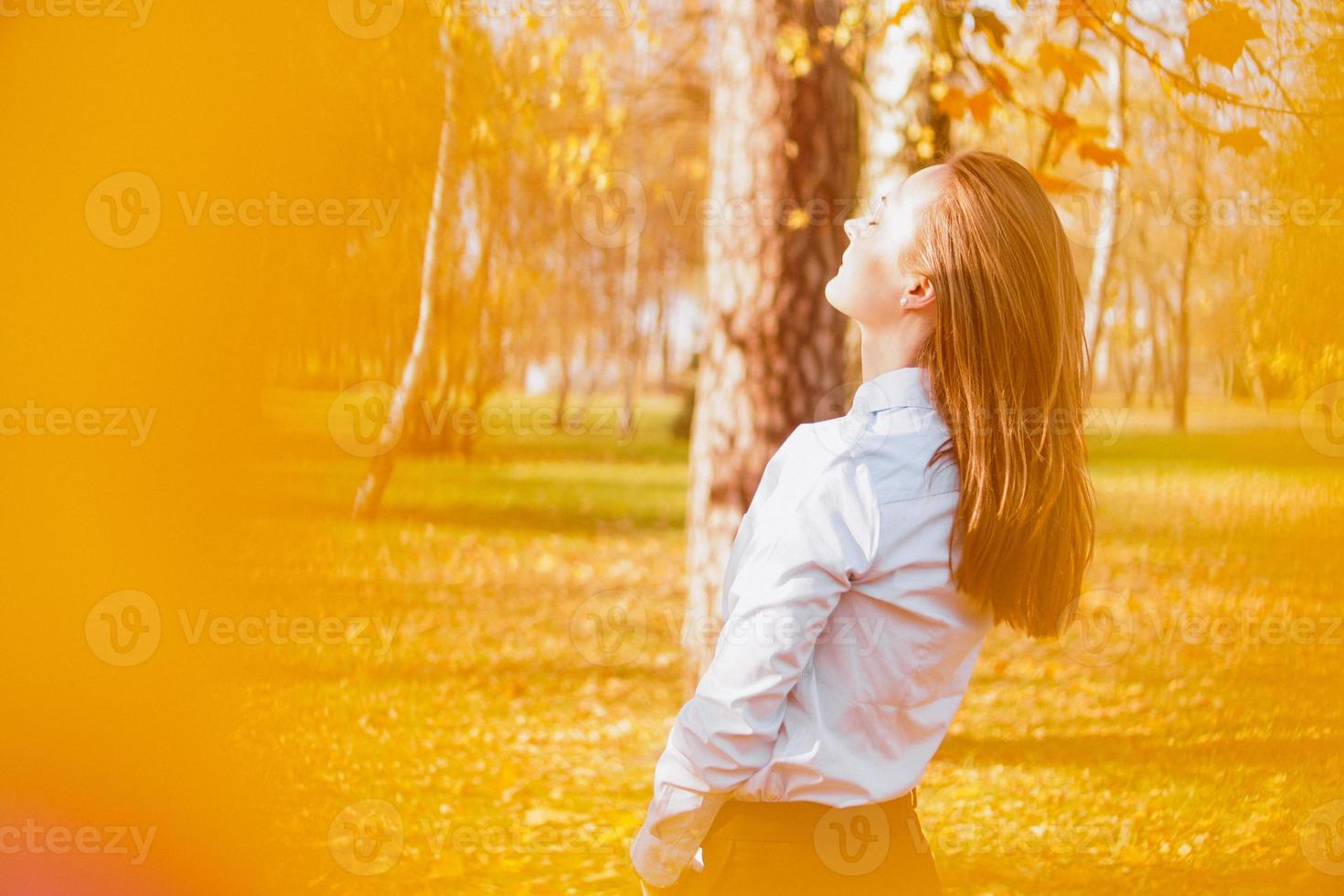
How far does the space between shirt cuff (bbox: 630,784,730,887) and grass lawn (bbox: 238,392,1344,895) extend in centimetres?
234

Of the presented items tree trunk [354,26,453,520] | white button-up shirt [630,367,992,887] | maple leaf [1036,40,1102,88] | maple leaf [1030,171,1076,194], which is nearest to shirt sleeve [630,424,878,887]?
white button-up shirt [630,367,992,887]

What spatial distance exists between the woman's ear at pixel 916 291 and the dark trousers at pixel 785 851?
2.38ft

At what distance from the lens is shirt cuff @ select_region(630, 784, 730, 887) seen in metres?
1.52

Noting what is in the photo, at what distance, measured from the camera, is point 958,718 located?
5723mm

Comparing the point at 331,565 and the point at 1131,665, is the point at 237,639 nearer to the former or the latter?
the point at 331,565

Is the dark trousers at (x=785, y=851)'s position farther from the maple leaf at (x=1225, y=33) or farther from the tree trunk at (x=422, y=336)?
the tree trunk at (x=422, y=336)

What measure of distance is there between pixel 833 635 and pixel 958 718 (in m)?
4.48

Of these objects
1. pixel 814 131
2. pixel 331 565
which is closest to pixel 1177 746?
pixel 814 131

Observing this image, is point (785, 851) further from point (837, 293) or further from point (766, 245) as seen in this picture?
point (766, 245)

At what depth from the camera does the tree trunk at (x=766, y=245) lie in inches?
181

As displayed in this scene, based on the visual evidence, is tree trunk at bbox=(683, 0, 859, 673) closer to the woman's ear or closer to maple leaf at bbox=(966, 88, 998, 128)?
maple leaf at bbox=(966, 88, 998, 128)

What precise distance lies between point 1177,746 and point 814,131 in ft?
10.5

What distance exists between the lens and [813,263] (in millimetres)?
4633

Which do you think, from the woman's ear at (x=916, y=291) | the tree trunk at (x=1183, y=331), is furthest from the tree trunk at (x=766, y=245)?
the woman's ear at (x=916, y=291)
